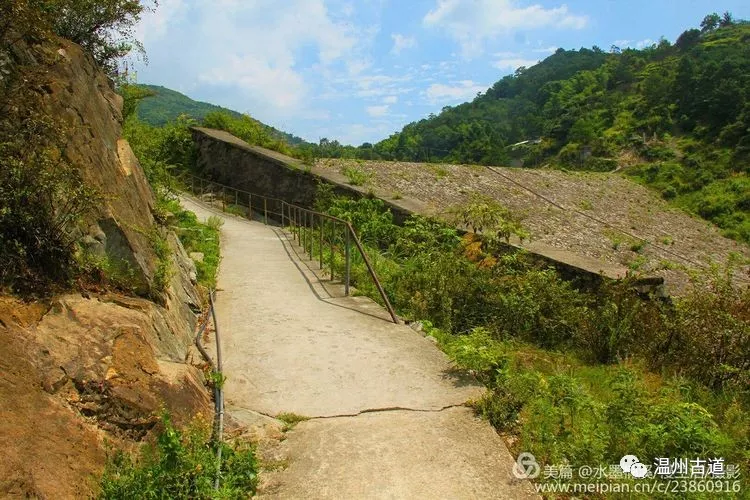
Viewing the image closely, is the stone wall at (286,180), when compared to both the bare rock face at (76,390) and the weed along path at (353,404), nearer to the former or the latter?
the weed along path at (353,404)

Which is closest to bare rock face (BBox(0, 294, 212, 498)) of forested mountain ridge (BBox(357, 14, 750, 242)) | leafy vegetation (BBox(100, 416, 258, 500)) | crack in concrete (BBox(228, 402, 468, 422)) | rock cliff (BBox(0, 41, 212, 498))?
rock cliff (BBox(0, 41, 212, 498))

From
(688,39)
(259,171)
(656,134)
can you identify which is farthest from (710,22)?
(259,171)

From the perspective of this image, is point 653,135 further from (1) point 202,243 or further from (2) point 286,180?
(1) point 202,243

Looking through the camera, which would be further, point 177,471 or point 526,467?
point 526,467

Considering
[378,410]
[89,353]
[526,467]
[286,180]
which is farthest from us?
[286,180]

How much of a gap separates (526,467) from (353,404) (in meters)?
1.45

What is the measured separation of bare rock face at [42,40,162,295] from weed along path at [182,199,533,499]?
1.39 meters

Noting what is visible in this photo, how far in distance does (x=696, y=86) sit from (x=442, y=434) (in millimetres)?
55174

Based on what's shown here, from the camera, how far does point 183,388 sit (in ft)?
11.9

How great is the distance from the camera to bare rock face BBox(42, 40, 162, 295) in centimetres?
408

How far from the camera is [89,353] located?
311 centimetres

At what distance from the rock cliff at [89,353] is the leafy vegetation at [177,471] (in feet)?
0.37

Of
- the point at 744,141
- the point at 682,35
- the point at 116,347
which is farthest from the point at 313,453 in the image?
the point at 682,35

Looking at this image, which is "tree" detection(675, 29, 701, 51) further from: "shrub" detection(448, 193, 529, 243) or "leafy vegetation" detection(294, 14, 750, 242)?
"shrub" detection(448, 193, 529, 243)
